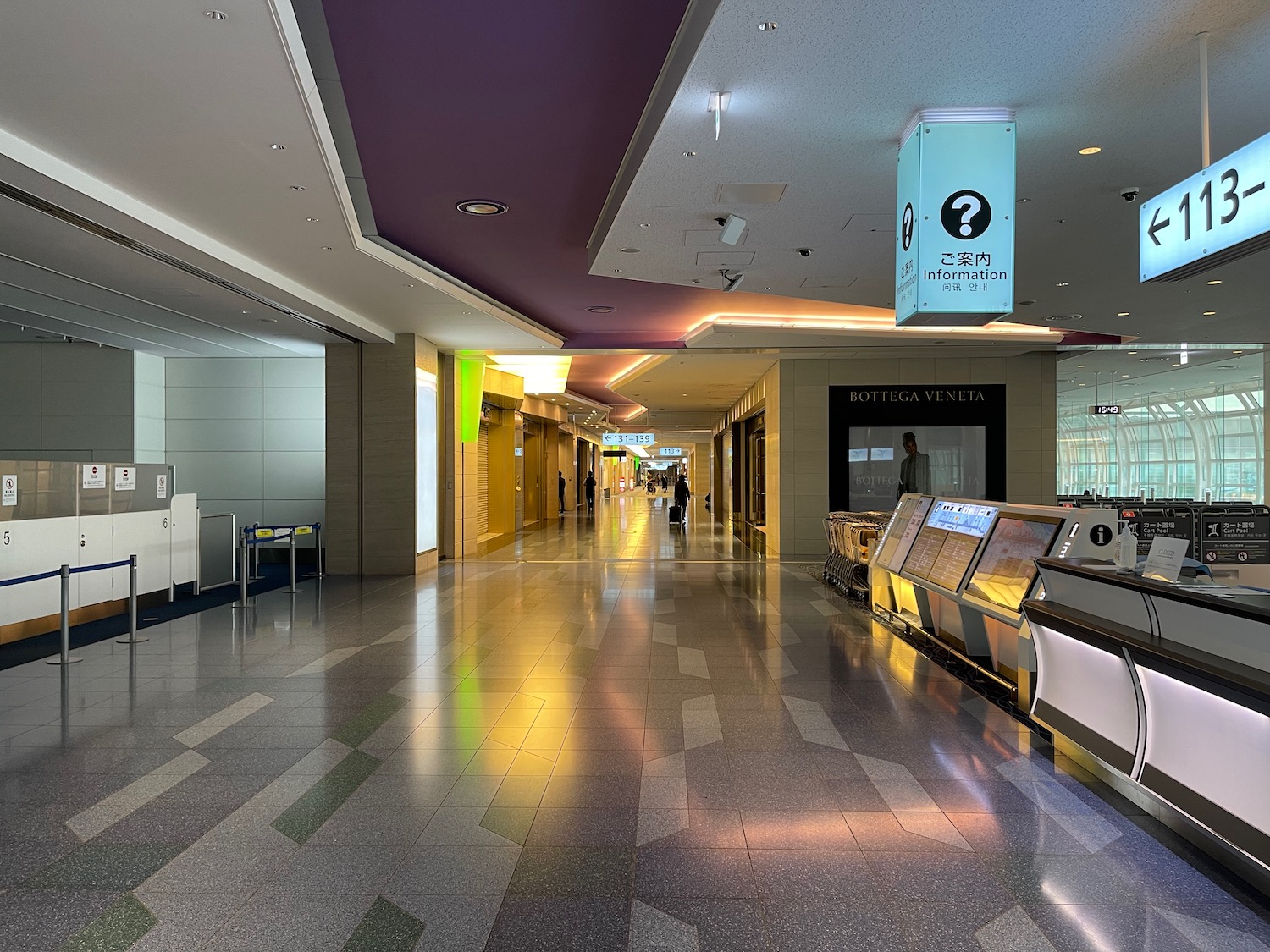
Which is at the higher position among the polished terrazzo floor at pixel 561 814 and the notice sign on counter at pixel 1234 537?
the notice sign on counter at pixel 1234 537

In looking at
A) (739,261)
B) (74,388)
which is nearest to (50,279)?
(74,388)

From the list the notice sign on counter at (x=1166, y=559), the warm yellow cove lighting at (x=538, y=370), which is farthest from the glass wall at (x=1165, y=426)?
the notice sign on counter at (x=1166, y=559)

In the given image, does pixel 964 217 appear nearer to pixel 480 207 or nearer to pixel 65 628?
pixel 480 207

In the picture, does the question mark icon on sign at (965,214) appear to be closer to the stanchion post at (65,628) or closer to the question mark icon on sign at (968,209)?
the question mark icon on sign at (968,209)

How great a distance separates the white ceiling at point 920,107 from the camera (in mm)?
3365

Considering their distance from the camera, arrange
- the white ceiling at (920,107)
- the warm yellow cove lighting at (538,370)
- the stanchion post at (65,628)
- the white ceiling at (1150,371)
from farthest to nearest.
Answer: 1. the warm yellow cove lighting at (538,370)
2. the white ceiling at (1150,371)
3. the stanchion post at (65,628)
4. the white ceiling at (920,107)

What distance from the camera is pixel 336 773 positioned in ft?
13.0

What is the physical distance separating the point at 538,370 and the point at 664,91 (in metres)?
13.9

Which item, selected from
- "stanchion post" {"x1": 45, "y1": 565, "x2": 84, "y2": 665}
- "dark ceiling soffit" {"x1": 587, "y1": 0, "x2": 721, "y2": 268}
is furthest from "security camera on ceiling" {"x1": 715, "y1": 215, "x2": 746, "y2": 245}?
"stanchion post" {"x1": 45, "y1": 565, "x2": 84, "y2": 665}

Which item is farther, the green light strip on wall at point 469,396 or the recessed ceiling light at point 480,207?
the green light strip on wall at point 469,396

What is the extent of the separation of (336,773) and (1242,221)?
15.4ft

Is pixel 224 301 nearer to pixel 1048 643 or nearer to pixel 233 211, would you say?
pixel 233 211

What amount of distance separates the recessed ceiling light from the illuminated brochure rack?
449 centimetres

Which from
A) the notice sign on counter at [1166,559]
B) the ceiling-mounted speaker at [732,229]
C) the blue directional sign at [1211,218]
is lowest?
the notice sign on counter at [1166,559]
